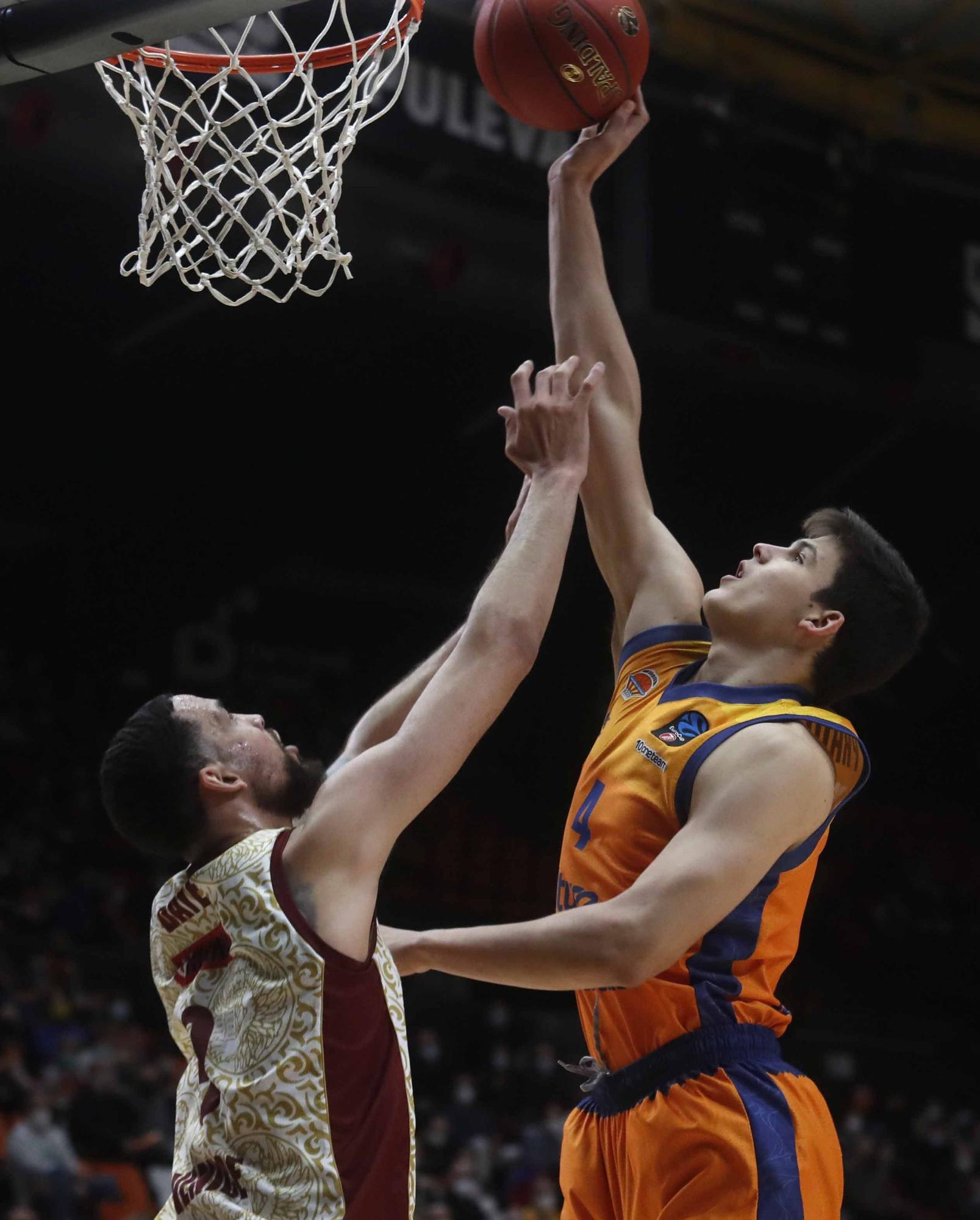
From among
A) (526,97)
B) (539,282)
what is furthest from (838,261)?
(526,97)

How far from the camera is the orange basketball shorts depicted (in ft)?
7.97

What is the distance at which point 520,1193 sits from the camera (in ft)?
30.2

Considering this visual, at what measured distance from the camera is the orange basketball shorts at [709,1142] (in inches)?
95.7

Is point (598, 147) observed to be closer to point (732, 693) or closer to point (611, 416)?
point (611, 416)

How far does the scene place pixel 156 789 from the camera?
234 cm

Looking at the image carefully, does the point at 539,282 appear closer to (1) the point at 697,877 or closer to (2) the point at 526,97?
(2) the point at 526,97

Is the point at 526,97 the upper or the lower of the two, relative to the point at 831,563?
upper

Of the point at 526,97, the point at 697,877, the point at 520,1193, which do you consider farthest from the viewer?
the point at 520,1193

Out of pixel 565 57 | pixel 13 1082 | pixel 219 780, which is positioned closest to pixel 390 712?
pixel 219 780

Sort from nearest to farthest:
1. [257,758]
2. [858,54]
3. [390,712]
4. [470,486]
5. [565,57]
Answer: [257,758] → [390,712] → [565,57] → [858,54] → [470,486]

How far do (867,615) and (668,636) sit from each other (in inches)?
14.4

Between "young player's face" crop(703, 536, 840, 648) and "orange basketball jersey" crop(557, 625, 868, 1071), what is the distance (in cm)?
10

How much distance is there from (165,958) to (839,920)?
12607 mm

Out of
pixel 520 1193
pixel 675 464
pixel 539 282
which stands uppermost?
pixel 539 282
